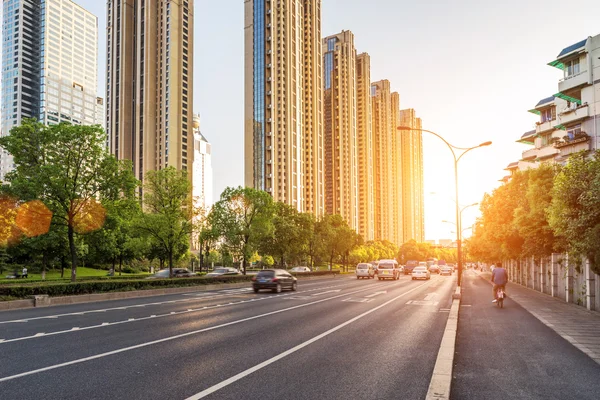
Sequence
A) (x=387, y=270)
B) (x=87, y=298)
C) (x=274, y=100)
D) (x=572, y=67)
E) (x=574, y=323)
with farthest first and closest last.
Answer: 1. (x=274, y=100)
2. (x=572, y=67)
3. (x=387, y=270)
4. (x=87, y=298)
5. (x=574, y=323)

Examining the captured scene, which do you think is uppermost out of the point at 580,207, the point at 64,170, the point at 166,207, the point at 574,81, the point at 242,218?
the point at 574,81

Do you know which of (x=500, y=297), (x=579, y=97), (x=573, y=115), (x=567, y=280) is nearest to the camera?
(x=500, y=297)

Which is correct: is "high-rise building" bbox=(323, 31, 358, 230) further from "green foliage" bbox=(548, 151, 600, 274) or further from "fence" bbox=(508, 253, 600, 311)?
"green foliage" bbox=(548, 151, 600, 274)

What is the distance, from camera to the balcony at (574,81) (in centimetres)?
4817

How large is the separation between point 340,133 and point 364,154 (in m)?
17.3

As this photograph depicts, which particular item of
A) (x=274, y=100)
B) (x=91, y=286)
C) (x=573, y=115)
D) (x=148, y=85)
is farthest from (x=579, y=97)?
(x=148, y=85)

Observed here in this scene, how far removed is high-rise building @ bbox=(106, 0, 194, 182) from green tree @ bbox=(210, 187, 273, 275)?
3972 inches

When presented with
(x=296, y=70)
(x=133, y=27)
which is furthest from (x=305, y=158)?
(x=133, y=27)

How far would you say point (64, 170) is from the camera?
27797 millimetres

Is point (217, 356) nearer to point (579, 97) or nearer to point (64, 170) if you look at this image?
point (64, 170)

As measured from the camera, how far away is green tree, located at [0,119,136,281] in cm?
2730

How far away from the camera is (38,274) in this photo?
63.4 metres

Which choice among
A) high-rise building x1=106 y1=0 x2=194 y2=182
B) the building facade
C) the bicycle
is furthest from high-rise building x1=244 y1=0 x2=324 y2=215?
the bicycle

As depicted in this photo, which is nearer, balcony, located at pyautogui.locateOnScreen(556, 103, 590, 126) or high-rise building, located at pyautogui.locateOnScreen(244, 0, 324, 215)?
balcony, located at pyautogui.locateOnScreen(556, 103, 590, 126)
